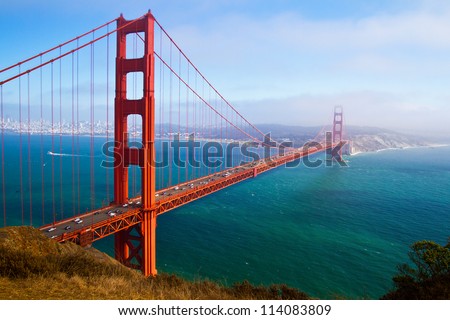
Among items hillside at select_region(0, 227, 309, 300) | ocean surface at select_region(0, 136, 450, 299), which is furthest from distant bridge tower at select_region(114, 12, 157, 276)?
hillside at select_region(0, 227, 309, 300)

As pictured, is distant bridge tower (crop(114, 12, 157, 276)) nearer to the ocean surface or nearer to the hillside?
the ocean surface

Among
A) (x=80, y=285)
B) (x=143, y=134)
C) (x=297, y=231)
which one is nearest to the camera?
(x=80, y=285)

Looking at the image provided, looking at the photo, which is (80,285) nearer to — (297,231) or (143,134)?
(143,134)

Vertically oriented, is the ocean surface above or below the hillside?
below

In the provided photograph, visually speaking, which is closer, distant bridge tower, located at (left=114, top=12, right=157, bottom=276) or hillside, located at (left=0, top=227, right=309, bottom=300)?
hillside, located at (left=0, top=227, right=309, bottom=300)

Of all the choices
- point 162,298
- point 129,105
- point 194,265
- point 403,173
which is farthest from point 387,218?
point 403,173

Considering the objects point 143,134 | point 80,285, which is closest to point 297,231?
point 143,134

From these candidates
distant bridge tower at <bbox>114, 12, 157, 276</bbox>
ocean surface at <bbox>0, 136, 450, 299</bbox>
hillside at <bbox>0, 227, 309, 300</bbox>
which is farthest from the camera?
ocean surface at <bbox>0, 136, 450, 299</bbox>

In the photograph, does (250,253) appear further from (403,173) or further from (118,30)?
(403,173)
